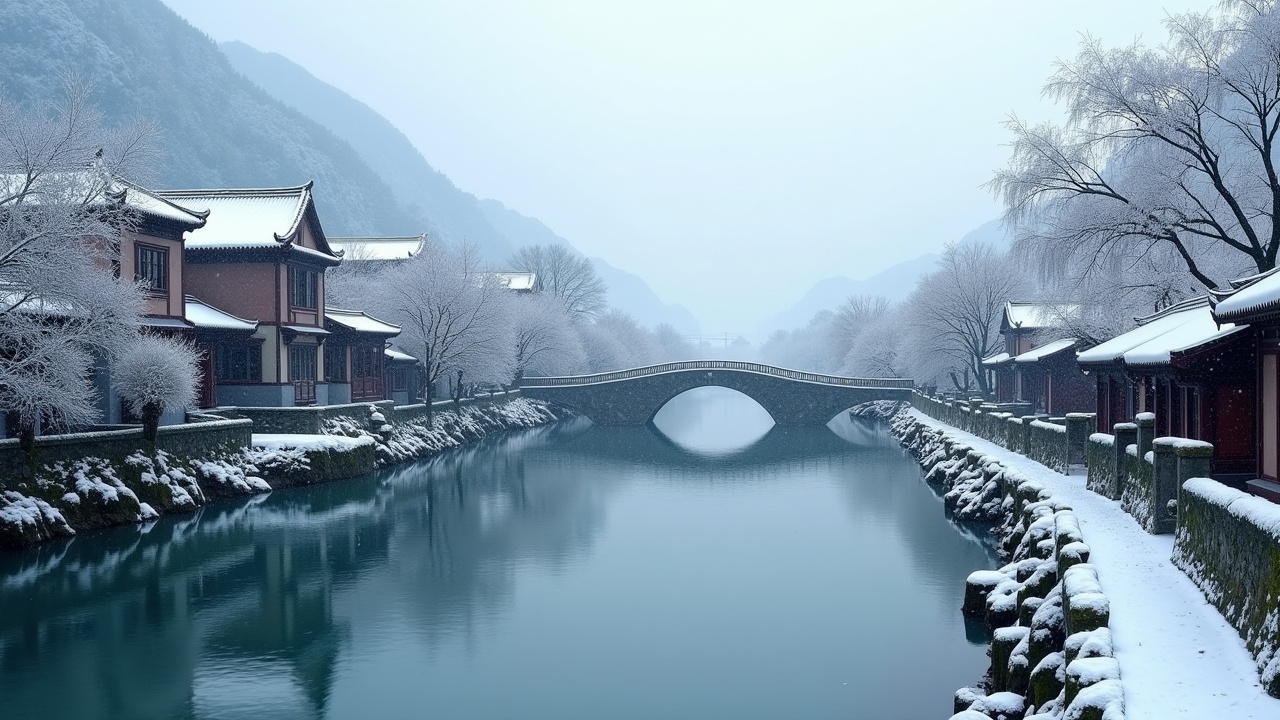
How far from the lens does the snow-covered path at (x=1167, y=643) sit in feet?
28.5

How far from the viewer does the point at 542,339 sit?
73.4 m

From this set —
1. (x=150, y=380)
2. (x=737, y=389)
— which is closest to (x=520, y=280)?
(x=737, y=389)

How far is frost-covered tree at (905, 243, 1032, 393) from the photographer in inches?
2418

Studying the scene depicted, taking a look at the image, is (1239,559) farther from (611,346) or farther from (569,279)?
(569,279)

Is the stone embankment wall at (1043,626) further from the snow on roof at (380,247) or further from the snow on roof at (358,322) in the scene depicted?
the snow on roof at (380,247)

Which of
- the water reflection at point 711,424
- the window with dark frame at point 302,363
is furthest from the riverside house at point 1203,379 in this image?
the water reflection at point 711,424

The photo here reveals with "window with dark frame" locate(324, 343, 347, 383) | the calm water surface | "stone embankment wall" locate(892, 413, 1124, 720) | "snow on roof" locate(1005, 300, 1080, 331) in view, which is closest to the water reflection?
"snow on roof" locate(1005, 300, 1080, 331)

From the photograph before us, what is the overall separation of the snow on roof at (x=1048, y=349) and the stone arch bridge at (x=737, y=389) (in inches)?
745

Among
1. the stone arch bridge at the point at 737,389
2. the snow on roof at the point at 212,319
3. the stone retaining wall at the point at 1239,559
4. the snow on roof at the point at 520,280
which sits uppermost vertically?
the snow on roof at the point at 520,280

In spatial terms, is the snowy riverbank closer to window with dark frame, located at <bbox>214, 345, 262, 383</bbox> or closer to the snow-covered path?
window with dark frame, located at <bbox>214, 345, 262, 383</bbox>

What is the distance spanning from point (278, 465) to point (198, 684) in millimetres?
18984

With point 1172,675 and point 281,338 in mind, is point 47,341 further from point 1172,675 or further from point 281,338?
point 1172,675

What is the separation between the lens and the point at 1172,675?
944 cm

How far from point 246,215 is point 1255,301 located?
1463 inches
